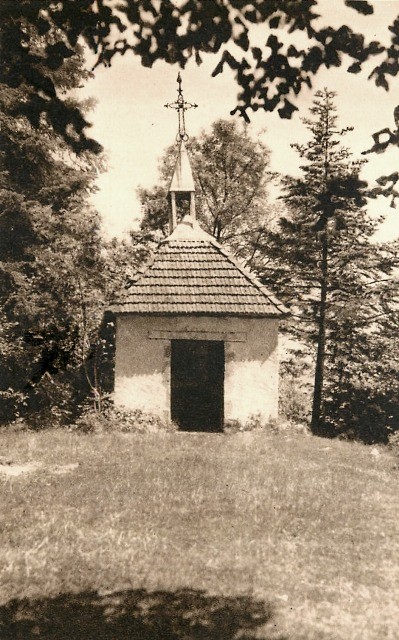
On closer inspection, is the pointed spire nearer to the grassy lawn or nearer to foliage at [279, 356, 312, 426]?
foliage at [279, 356, 312, 426]

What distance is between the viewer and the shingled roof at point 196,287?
12.6m

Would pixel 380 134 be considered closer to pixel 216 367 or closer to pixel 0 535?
pixel 0 535

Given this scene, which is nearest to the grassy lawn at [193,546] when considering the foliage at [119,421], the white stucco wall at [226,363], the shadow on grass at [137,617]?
the shadow on grass at [137,617]

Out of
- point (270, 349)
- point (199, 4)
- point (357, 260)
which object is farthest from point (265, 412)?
point (199, 4)

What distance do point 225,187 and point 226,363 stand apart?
1681 centimetres

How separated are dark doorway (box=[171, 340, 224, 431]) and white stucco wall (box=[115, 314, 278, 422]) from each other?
247cm

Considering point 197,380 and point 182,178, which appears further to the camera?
point 197,380

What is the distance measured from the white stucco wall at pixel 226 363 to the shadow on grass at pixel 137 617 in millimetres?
7654

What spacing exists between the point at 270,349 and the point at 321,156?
655 centimetres

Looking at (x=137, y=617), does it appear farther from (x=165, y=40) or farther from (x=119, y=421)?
(x=119, y=421)

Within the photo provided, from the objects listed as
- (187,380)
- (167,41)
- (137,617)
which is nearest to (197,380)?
(187,380)

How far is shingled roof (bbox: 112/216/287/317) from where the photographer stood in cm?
1255

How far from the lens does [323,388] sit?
17281 millimetres

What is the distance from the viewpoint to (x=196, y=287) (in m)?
13.1
